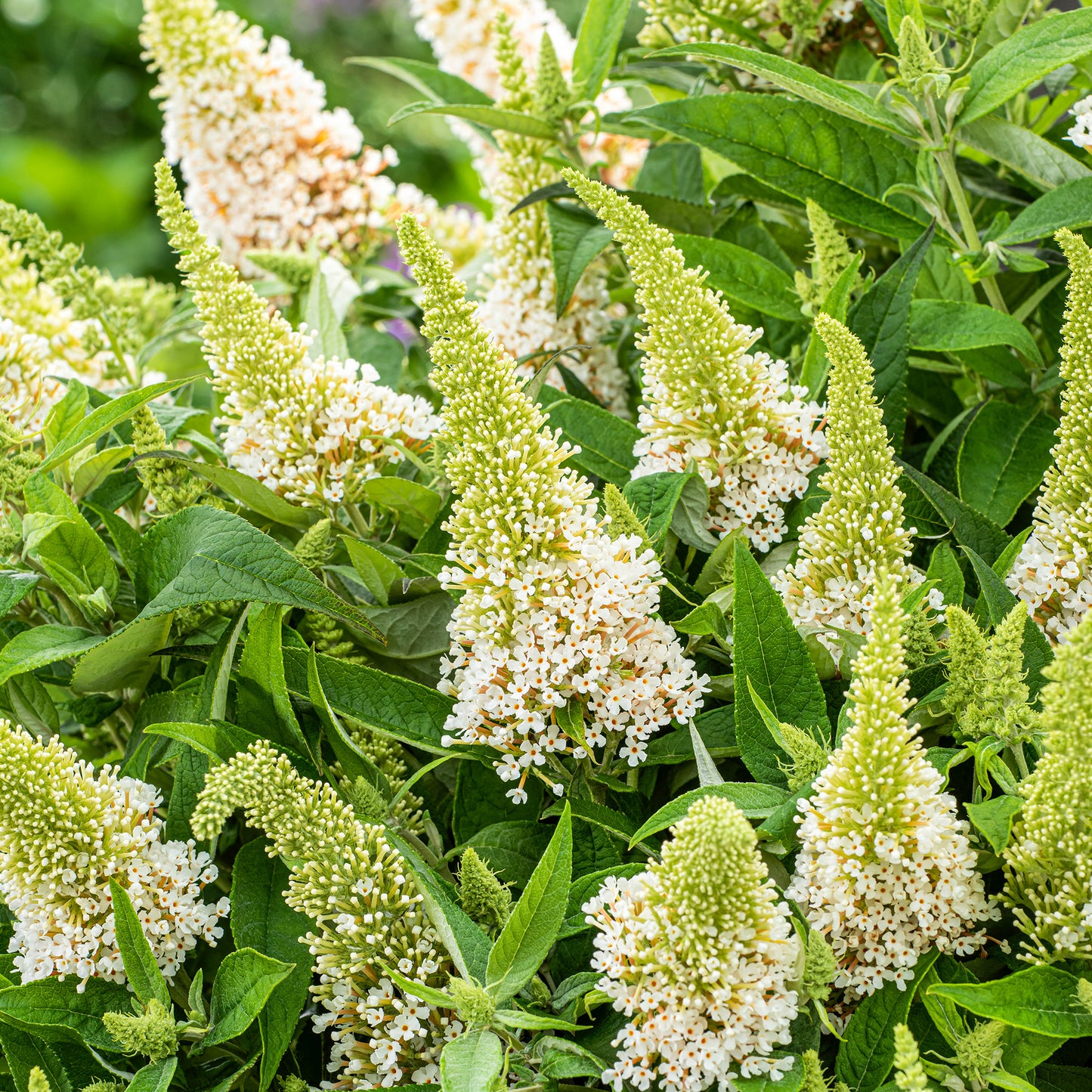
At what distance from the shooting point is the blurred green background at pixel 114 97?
479cm

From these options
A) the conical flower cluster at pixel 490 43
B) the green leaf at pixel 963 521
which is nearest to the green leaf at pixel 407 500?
the green leaf at pixel 963 521

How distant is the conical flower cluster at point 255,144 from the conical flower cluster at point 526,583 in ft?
2.23

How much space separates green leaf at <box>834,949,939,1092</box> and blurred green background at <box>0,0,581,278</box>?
445 centimetres

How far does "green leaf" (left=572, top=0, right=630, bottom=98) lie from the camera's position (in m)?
1.08

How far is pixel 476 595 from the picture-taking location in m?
0.70

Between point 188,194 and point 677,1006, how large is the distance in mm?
1128

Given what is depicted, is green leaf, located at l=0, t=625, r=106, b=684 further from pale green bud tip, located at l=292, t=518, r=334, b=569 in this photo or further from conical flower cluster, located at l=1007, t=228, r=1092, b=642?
conical flower cluster, located at l=1007, t=228, r=1092, b=642

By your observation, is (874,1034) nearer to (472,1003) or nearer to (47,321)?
(472,1003)

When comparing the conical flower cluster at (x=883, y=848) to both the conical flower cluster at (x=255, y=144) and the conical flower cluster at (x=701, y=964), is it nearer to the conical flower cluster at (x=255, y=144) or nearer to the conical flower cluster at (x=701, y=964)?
the conical flower cluster at (x=701, y=964)

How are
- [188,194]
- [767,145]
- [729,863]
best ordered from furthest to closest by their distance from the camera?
[188,194], [767,145], [729,863]

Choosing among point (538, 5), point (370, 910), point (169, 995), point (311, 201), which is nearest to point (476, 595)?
point (370, 910)

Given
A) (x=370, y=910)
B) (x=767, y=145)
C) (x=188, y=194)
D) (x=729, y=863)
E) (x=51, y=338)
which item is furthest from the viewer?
(x=188, y=194)

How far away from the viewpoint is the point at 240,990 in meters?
0.68

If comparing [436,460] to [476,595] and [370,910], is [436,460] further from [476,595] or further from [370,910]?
[370,910]
